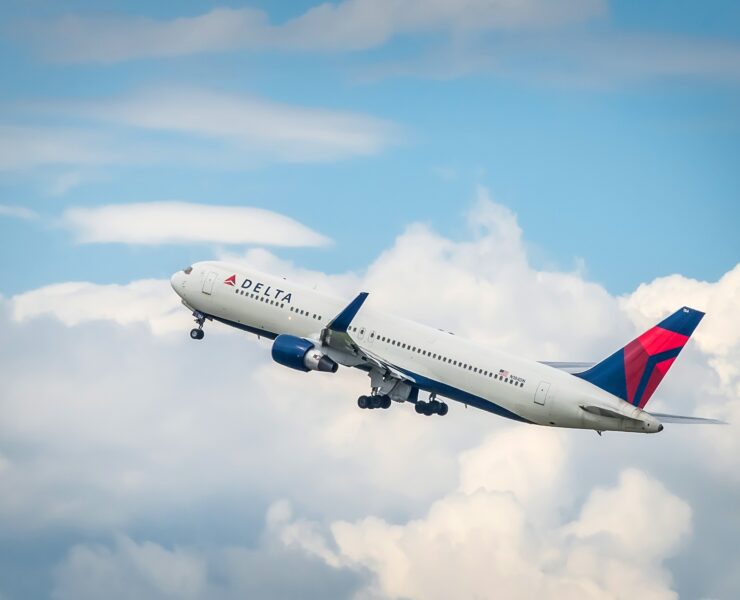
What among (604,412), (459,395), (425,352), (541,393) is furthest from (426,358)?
(604,412)

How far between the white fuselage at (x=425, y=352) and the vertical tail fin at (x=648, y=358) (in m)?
0.83

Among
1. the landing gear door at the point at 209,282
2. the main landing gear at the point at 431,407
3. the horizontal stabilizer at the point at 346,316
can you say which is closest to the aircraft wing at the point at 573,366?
the main landing gear at the point at 431,407

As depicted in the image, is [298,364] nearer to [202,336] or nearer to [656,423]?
[202,336]

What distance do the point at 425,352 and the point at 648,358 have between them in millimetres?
14605

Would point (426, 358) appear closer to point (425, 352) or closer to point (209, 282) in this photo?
point (425, 352)

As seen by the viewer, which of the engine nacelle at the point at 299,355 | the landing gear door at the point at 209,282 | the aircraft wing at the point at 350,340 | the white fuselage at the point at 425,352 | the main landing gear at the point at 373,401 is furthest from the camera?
the landing gear door at the point at 209,282

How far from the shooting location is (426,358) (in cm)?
8825

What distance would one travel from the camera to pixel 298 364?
87.9 meters

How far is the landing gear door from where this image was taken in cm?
9544

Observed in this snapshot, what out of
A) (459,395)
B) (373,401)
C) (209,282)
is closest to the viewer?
(459,395)

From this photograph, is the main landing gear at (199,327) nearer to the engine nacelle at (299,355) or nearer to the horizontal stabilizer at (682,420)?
the engine nacelle at (299,355)

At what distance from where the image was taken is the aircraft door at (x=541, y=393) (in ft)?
277

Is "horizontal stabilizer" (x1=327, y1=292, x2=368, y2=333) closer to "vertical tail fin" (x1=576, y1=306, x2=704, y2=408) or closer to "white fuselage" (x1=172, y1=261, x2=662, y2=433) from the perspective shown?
"white fuselage" (x1=172, y1=261, x2=662, y2=433)

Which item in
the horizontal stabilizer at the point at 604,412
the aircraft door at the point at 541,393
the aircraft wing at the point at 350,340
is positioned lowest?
the horizontal stabilizer at the point at 604,412
